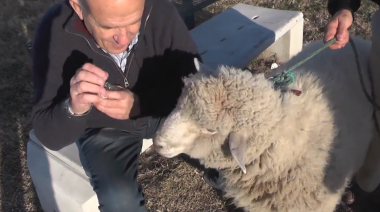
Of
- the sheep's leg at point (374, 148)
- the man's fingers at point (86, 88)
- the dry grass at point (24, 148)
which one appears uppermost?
the man's fingers at point (86, 88)

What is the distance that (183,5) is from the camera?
4199 millimetres

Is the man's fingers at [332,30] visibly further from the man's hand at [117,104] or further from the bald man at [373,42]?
the man's hand at [117,104]

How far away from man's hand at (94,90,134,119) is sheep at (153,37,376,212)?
0.68ft

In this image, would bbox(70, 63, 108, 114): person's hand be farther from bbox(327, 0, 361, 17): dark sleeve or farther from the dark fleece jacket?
bbox(327, 0, 361, 17): dark sleeve

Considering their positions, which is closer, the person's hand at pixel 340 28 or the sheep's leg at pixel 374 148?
the person's hand at pixel 340 28

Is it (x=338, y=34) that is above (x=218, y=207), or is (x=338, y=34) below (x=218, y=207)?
above

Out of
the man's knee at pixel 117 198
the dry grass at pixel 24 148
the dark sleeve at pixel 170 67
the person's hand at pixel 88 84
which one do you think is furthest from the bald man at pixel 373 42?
the man's knee at pixel 117 198

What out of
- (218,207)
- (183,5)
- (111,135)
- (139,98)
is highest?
(139,98)

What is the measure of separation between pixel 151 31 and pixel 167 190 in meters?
1.24

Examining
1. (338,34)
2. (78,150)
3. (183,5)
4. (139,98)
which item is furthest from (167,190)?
(183,5)

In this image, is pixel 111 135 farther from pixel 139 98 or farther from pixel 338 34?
pixel 338 34

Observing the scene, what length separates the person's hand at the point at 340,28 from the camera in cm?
199

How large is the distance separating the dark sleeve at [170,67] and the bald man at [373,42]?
2.47 ft

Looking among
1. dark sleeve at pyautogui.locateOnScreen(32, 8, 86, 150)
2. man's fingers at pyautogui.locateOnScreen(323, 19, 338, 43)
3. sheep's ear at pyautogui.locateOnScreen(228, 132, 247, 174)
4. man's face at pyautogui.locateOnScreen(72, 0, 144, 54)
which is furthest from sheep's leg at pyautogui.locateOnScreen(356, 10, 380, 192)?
dark sleeve at pyautogui.locateOnScreen(32, 8, 86, 150)
